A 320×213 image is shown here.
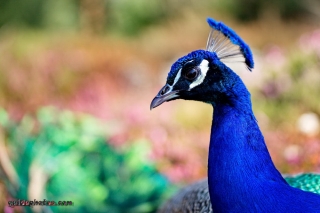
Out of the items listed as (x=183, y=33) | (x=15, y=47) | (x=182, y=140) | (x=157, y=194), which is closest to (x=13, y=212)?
(x=157, y=194)

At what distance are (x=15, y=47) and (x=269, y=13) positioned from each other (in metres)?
6.18

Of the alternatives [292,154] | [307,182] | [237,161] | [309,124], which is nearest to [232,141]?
[237,161]

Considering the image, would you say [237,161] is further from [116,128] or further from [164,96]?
[116,128]

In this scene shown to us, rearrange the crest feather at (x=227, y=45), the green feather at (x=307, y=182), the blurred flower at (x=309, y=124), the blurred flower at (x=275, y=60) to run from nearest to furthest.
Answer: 1. the crest feather at (x=227, y=45)
2. the green feather at (x=307, y=182)
3. the blurred flower at (x=309, y=124)
4. the blurred flower at (x=275, y=60)

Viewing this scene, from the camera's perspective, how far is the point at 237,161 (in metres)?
1.21

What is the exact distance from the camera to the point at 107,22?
37.3 feet

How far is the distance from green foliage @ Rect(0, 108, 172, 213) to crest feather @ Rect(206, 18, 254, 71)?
1.37 meters

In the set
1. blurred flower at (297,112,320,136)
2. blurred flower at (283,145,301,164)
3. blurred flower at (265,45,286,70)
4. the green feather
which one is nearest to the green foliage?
blurred flower at (283,145,301,164)

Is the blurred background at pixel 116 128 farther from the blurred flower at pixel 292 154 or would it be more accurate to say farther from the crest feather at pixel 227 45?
the crest feather at pixel 227 45

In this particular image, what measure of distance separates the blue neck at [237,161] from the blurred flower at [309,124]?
6.10 feet

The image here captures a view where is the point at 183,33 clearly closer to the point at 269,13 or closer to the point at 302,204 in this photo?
the point at 269,13

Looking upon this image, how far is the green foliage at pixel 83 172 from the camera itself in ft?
8.11

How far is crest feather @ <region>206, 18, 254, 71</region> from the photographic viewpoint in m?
1.31

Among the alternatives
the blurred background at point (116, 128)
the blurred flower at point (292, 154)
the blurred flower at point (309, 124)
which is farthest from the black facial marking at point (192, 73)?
the blurred flower at point (309, 124)
